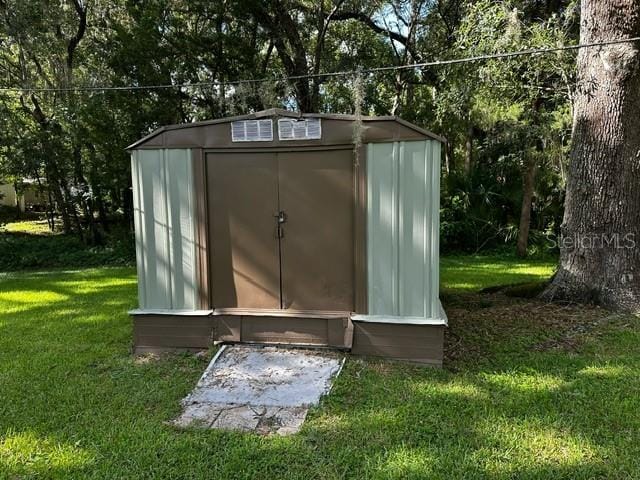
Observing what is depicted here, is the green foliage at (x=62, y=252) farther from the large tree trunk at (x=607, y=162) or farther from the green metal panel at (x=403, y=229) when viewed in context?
the large tree trunk at (x=607, y=162)

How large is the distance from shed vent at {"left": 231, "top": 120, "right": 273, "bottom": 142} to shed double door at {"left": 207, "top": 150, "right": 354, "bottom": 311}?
0.13m

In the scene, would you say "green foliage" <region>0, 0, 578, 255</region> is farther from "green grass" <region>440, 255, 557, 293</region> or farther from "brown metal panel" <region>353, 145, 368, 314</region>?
"brown metal panel" <region>353, 145, 368, 314</region>

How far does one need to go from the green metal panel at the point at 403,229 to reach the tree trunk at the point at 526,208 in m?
6.25

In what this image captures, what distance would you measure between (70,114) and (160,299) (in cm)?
828

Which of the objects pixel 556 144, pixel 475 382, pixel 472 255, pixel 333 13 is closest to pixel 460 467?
pixel 475 382

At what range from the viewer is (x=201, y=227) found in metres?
3.85

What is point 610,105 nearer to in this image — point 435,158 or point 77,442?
point 435,158

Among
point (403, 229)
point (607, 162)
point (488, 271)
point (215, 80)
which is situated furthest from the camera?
point (215, 80)

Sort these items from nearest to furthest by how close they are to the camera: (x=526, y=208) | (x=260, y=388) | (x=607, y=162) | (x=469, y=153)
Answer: (x=260, y=388)
(x=607, y=162)
(x=526, y=208)
(x=469, y=153)

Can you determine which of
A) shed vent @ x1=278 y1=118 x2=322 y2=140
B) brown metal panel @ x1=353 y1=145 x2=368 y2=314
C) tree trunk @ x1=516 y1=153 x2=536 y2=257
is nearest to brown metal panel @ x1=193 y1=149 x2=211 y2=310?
shed vent @ x1=278 y1=118 x2=322 y2=140

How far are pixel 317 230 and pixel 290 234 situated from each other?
214 mm

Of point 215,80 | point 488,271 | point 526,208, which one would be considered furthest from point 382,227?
point 215,80

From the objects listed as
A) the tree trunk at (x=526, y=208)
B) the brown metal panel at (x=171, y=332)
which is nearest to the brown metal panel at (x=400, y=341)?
the brown metal panel at (x=171, y=332)

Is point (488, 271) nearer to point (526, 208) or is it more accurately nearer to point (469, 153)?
point (526, 208)
